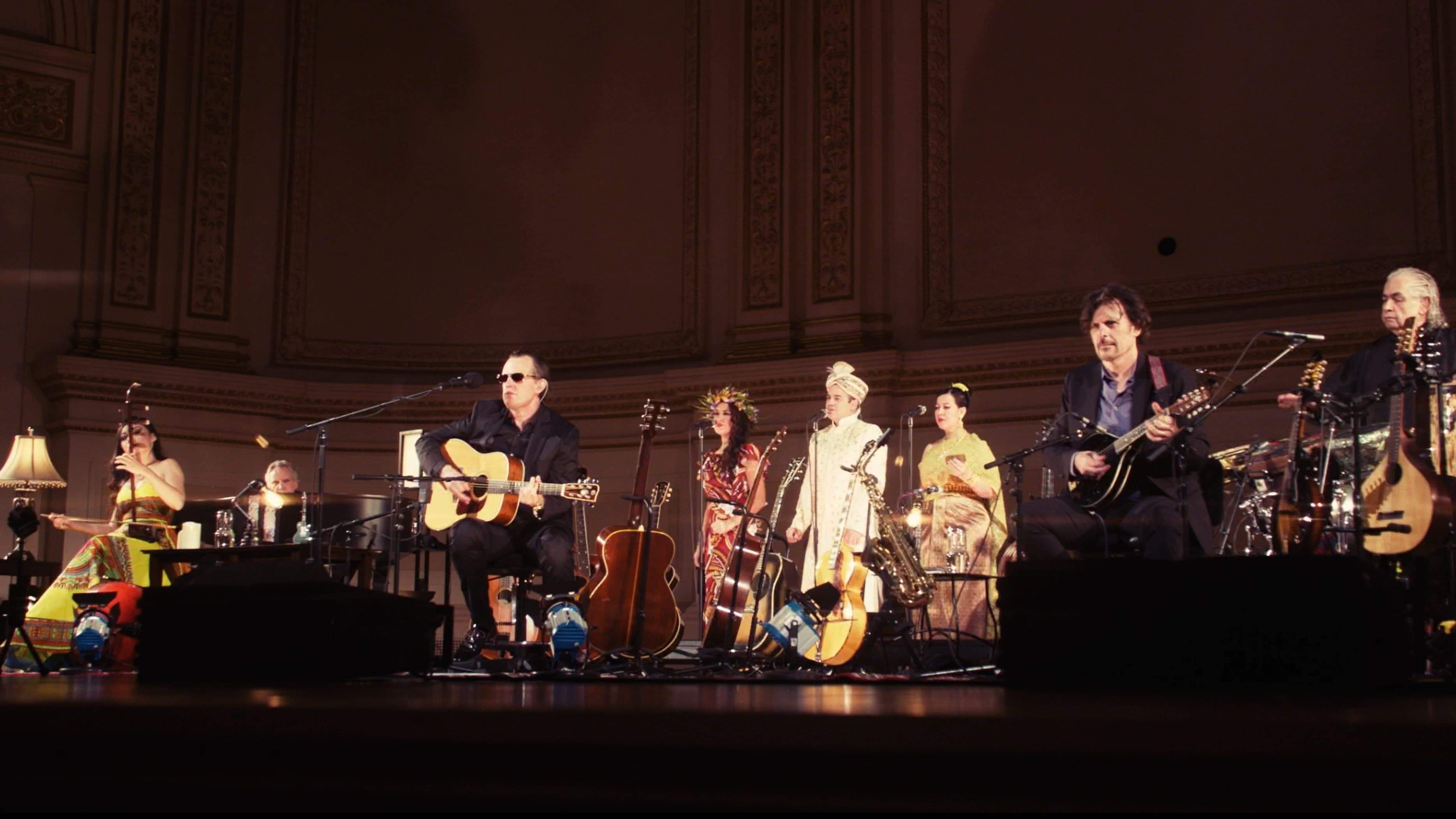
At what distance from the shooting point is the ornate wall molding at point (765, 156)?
31.0 feet

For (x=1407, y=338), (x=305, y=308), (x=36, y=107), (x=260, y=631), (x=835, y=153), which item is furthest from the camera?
(x=305, y=308)

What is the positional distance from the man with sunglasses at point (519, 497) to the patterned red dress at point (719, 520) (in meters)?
0.93

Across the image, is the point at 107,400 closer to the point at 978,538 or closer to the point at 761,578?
the point at 761,578

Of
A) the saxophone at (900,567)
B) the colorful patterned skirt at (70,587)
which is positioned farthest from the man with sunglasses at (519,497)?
the colorful patterned skirt at (70,587)

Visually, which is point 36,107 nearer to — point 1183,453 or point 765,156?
point 765,156

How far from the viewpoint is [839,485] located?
719cm

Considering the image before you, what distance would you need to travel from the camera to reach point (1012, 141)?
29.8ft

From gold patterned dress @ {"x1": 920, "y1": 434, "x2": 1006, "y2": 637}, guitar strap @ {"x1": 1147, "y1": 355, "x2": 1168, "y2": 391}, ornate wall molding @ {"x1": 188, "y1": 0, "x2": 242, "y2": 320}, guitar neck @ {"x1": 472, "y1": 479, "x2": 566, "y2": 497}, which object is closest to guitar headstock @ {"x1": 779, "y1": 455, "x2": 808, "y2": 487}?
gold patterned dress @ {"x1": 920, "y1": 434, "x2": 1006, "y2": 637}

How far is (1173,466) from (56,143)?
26.0 feet

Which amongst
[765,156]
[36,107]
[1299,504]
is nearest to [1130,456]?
[1299,504]

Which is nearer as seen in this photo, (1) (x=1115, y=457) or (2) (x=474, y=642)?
(1) (x=1115, y=457)

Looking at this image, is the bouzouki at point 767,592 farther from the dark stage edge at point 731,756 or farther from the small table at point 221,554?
the dark stage edge at point 731,756

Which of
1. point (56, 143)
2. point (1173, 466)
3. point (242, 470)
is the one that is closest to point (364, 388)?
point (242, 470)

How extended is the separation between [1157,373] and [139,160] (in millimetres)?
7444
